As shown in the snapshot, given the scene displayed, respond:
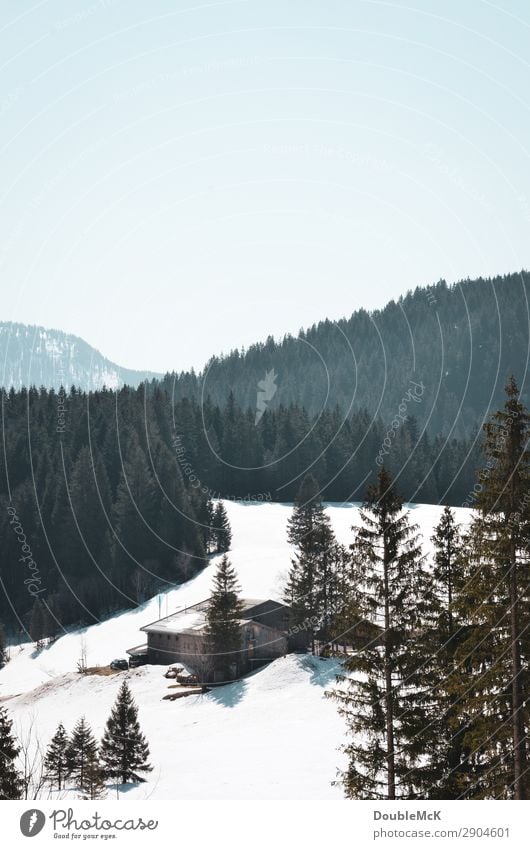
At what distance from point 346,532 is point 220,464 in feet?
112

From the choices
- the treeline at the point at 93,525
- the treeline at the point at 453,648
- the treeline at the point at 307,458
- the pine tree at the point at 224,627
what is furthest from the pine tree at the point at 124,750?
the treeline at the point at 307,458

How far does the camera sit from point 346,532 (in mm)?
75188

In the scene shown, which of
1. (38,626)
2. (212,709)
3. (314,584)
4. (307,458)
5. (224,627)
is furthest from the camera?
(307,458)

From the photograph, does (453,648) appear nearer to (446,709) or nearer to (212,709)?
(446,709)

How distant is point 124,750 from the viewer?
1074 inches

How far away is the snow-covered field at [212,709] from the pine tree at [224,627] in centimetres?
192

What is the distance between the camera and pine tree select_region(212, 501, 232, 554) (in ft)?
256

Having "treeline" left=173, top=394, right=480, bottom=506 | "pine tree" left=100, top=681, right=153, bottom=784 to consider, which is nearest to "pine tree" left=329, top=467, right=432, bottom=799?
"pine tree" left=100, top=681, right=153, bottom=784

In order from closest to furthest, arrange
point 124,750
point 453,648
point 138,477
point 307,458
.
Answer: point 453,648 < point 124,750 < point 138,477 < point 307,458

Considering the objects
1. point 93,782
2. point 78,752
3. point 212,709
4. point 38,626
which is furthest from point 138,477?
point 93,782

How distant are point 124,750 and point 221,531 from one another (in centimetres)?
5247

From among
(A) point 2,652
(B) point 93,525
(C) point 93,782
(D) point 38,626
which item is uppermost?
(B) point 93,525

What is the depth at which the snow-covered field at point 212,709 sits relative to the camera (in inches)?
1110

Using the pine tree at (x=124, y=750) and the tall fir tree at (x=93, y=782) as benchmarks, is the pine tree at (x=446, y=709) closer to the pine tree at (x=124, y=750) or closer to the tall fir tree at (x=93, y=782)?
the tall fir tree at (x=93, y=782)
